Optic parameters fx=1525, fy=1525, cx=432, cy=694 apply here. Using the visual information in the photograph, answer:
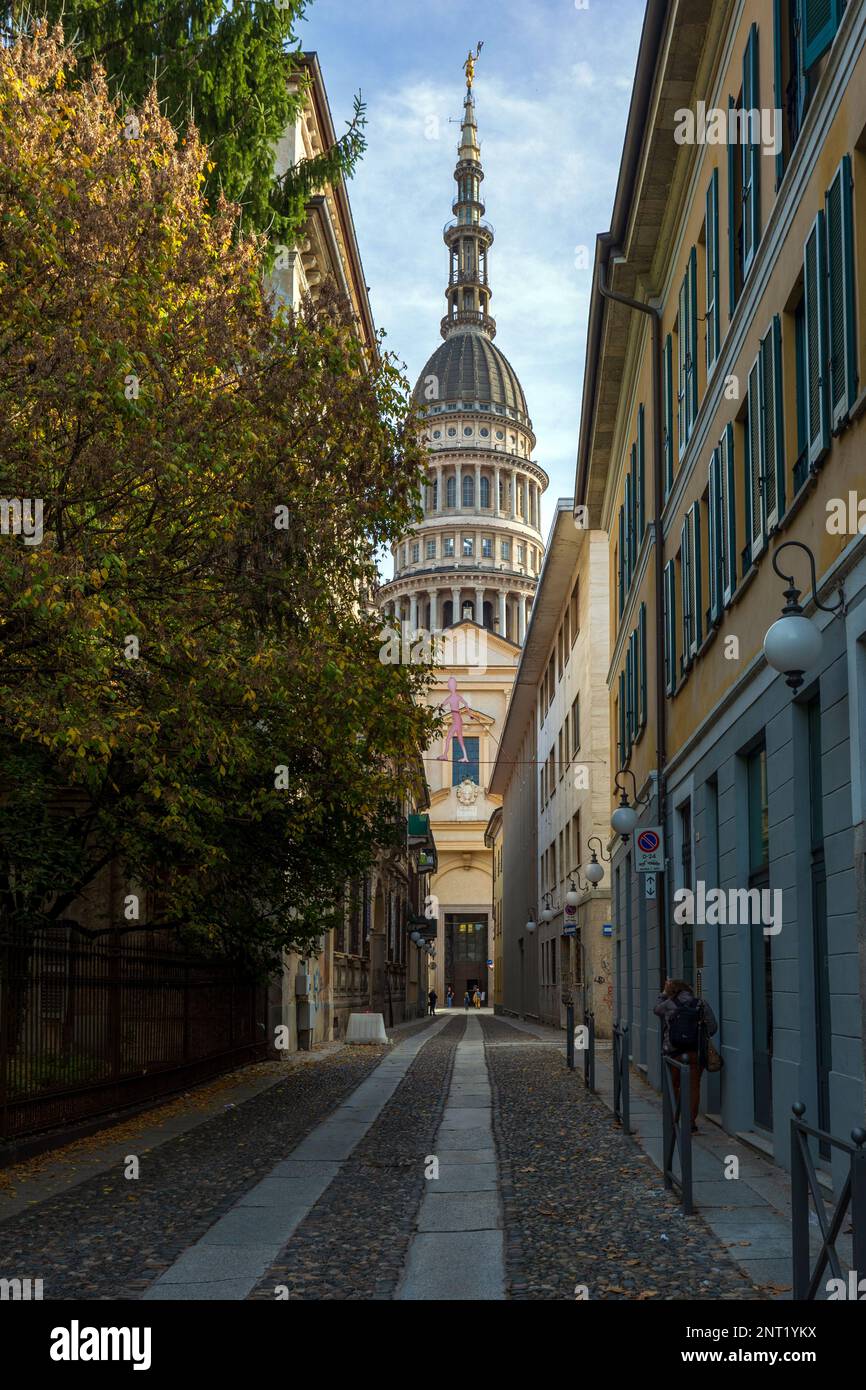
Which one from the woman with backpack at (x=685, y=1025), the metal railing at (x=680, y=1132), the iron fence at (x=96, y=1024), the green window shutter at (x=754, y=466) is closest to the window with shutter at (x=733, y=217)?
the green window shutter at (x=754, y=466)

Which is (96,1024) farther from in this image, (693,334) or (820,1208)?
(820,1208)

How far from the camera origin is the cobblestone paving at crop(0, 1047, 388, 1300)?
7.93 meters

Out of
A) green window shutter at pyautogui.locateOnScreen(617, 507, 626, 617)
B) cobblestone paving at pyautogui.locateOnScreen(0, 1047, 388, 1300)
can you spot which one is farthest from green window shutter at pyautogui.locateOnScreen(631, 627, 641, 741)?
cobblestone paving at pyautogui.locateOnScreen(0, 1047, 388, 1300)

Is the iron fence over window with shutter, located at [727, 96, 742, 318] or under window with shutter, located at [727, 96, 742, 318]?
under

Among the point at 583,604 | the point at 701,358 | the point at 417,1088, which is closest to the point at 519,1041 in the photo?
the point at 583,604

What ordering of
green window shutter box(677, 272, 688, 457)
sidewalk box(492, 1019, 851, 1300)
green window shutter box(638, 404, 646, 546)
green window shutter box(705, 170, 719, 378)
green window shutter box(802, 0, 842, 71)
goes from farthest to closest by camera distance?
green window shutter box(638, 404, 646, 546)
green window shutter box(677, 272, 688, 457)
green window shutter box(705, 170, 719, 378)
green window shutter box(802, 0, 842, 71)
sidewalk box(492, 1019, 851, 1300)

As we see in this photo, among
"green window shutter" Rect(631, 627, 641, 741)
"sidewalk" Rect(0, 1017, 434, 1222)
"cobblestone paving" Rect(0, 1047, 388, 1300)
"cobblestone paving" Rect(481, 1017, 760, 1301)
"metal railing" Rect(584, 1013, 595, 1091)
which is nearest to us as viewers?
"cobblestone paving" Rect(481, 1017, 760, 1301)

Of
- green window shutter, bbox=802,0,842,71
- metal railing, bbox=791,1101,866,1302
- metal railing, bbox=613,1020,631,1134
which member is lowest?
metal railing, bbox=613,1020,631,1134

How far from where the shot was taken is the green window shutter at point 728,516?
46.7 feet

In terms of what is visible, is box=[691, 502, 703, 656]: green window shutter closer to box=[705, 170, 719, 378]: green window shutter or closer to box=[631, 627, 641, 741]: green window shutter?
box=[705, 170, 719, 378]: green window shutter

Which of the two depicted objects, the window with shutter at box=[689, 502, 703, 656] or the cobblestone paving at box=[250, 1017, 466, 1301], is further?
the window with shutter at box=[689, 502, 703, 656]

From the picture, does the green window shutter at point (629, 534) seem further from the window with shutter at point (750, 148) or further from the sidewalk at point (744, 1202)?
the window with shutter at point (750, 148)

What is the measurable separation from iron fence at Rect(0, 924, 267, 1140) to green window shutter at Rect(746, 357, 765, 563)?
280 inches

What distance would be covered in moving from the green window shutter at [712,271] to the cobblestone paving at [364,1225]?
27.8ft
